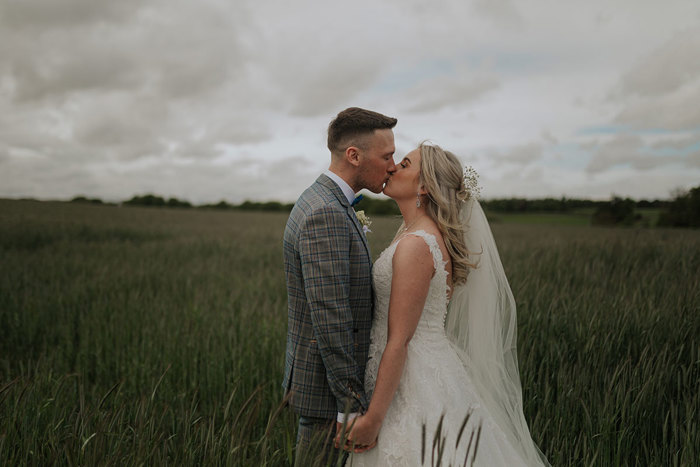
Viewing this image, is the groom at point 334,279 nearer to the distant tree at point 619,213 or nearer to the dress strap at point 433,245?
the dress strap at point 433,245

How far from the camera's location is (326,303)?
200 cm

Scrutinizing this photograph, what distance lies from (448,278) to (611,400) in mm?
1737

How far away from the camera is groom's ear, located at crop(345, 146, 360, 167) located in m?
2.26

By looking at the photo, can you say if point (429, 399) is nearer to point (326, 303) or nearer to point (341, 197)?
point (326, 303)

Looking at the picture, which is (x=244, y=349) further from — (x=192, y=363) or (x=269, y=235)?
(x=269, y=235)

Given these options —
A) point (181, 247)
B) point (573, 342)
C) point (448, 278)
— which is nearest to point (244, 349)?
point (448, 278)

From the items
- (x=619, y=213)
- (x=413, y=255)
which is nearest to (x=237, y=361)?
(x=413, y=255)

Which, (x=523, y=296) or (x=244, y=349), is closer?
(x=244, y=349)

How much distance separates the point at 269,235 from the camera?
19.2 meters

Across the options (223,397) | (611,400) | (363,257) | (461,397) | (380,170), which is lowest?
(223,397)

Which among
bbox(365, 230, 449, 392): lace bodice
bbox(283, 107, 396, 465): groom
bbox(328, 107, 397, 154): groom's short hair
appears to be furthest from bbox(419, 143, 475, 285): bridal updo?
bbox(328, 107, 397, 154): groom's short hair

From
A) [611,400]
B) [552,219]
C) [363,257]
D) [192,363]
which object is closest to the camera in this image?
[363,257]

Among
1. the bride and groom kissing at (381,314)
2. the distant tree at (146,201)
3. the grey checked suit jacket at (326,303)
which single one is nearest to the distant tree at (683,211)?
the bride and groom kissing at (381,314)

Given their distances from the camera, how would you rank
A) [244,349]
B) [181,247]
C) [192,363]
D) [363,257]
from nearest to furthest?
[363,257]
[192,363]
[244,349]
[181,247]
